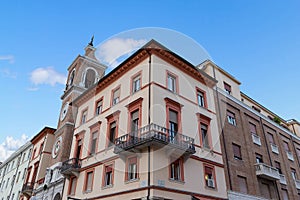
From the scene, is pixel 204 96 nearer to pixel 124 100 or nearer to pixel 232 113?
pixel 232 113

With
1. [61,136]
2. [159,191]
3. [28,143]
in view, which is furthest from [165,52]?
[28,143]

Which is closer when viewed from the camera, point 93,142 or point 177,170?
point 177,170

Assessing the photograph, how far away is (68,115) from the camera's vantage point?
2430 cm

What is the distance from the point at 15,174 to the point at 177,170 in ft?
96.3

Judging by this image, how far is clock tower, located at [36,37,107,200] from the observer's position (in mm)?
21305

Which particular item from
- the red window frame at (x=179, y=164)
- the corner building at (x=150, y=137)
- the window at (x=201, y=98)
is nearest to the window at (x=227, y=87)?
the corner building at (x=150, y=137)

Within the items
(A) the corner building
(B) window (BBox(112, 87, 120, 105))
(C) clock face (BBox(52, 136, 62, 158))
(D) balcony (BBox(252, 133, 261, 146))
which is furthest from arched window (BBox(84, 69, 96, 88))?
(D) balcony (BBox(252, 133, 261, 146))

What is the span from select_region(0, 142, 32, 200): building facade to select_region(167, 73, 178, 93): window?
78.0ft

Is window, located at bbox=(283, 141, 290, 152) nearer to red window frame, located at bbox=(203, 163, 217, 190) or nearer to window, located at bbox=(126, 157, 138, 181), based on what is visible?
red window frame, located at bbox=(203, 163, 217, 190)

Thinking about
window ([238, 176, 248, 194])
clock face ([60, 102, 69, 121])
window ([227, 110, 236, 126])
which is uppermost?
clock face ([60, 102, 69, 121])

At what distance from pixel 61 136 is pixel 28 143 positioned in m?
12.0

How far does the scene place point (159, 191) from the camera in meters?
12.2

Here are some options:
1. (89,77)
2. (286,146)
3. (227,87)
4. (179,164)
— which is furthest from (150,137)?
(286,146)

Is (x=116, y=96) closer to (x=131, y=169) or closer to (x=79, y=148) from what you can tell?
(x=79, y=148)
